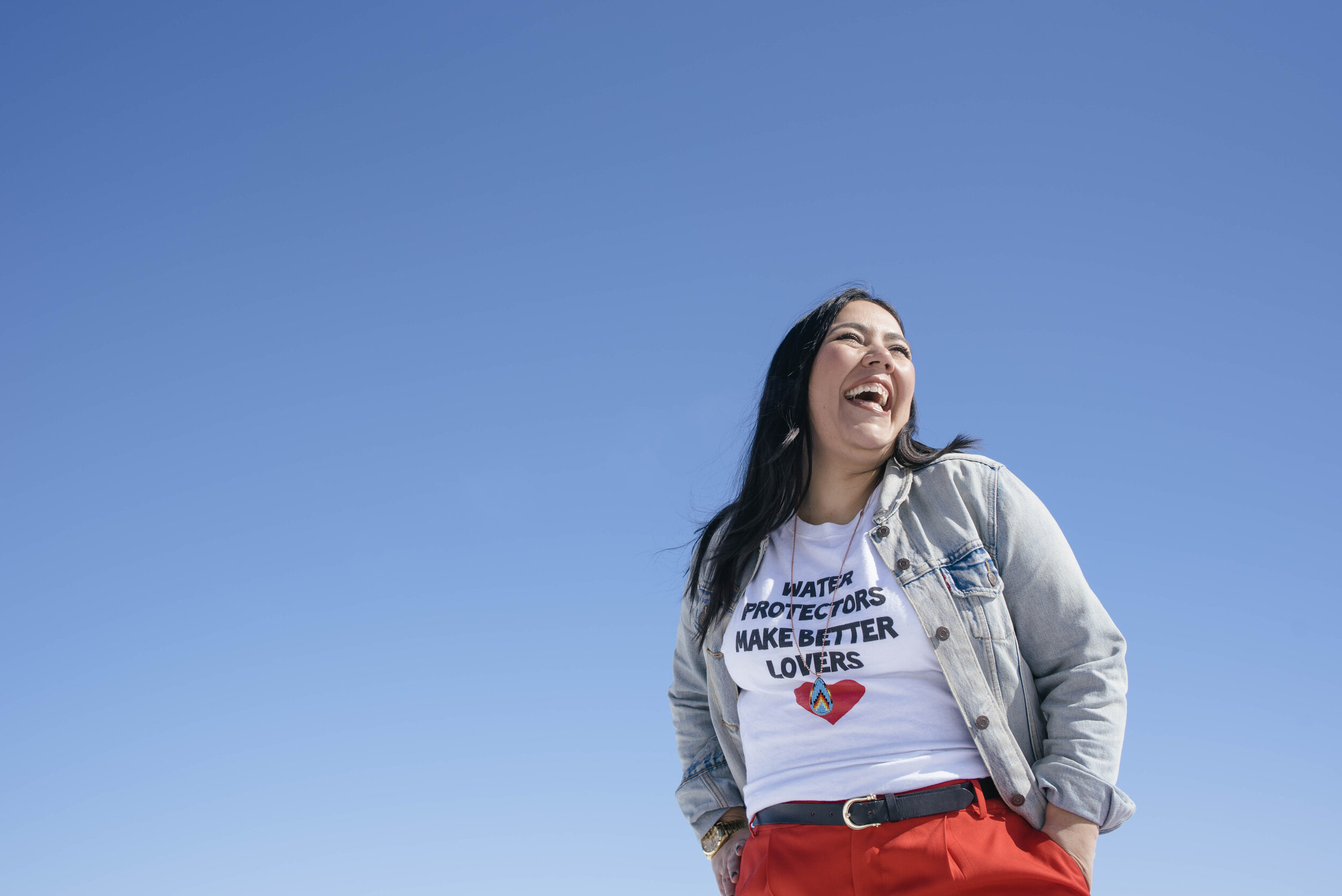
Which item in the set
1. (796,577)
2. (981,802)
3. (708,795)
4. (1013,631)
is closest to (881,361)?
(796,577)

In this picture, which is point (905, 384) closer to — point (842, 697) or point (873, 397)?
point (873, 397)

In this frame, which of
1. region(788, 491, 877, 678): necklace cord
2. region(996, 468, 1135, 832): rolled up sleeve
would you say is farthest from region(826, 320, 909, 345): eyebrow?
region(996, 468, 1135, 832): rolled up sleeve

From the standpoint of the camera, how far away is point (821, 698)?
3324 mm

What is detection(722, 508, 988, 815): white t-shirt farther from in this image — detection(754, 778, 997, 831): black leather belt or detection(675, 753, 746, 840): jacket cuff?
detection(675, 753, 746, 840): jacket cuff

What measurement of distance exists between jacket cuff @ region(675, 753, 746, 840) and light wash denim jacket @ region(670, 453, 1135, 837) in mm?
258

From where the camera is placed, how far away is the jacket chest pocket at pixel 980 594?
10.8 feet

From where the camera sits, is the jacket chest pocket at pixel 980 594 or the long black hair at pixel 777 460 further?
the long black hair at pixel 777 460

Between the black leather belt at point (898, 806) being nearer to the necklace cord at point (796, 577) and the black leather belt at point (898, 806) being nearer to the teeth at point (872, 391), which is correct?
the necklace cord at point (796, 577)

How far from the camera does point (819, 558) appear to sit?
12.3ft

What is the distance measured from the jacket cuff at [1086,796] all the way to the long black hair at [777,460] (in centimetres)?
128

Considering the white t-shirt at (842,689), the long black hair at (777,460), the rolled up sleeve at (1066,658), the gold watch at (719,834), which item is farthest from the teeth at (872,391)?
the gold watch at (719,834)

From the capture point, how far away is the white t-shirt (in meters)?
3.15

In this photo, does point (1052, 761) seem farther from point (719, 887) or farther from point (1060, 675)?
point (719, 887)

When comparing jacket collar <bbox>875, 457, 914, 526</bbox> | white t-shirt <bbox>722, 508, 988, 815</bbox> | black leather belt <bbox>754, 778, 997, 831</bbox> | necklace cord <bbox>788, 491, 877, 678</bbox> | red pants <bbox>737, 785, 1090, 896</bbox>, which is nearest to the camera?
red pants <bbox>737, 785, 1090, 896</bbox>
